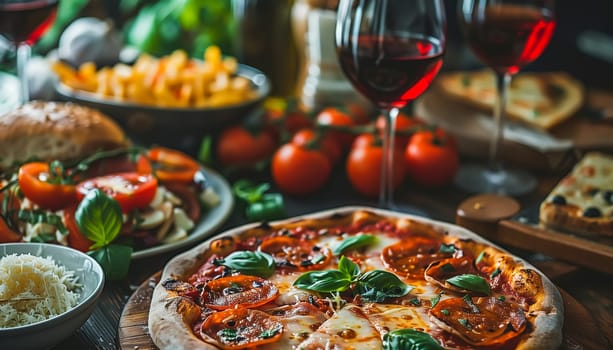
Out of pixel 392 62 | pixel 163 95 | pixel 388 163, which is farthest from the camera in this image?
pixel 163 95

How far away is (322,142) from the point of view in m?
3.07

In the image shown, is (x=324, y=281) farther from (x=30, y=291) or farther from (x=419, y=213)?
(x=419, y=213)

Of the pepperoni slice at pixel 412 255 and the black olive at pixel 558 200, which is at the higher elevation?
the black olive at pixel 558 200

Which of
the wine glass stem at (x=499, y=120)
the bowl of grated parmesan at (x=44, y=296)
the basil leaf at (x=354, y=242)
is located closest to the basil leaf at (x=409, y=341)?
the basil leaf at (x=354, y=242)

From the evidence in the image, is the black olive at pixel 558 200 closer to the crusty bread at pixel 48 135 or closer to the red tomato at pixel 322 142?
the red tomato at pixel 322 142

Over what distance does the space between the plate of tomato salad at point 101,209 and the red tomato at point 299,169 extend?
0.36 metres

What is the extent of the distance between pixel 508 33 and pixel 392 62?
0.66 meters

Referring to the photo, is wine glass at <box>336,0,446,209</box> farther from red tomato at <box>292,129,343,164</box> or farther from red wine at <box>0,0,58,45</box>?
red wine at <box>0,0,58,45</box>

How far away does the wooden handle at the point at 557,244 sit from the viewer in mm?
2219

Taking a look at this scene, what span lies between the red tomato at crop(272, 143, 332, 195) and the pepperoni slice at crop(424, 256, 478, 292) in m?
0.94

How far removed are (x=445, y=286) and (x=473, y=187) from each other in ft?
3.78

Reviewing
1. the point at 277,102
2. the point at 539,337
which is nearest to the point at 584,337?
the point at 539,337

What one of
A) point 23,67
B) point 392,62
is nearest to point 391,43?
point 392,62

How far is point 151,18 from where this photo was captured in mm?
4832
